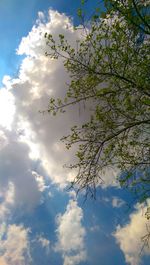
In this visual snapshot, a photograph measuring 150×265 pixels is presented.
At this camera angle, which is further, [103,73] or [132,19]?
[103,73]

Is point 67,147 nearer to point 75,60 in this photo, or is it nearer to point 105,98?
point 105,98

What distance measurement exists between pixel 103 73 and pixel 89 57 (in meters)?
0.75

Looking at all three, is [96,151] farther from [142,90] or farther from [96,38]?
[96,38]

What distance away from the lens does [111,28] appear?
38.4 ft

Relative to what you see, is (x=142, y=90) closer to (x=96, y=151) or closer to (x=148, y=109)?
(x=148, y=109)

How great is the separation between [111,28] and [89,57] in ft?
3.97

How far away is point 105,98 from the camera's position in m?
12.4

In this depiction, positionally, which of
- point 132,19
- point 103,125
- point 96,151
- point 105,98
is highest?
point 132,19

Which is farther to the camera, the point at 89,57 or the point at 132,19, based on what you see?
the point at 89,57

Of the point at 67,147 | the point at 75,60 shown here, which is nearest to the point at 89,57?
the point at 75,60

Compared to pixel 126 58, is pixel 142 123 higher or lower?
lower

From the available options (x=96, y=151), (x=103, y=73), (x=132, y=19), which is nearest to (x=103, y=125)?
(x=96, y=151)

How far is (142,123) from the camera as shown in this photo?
11859 millimetres

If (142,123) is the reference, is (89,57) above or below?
above
